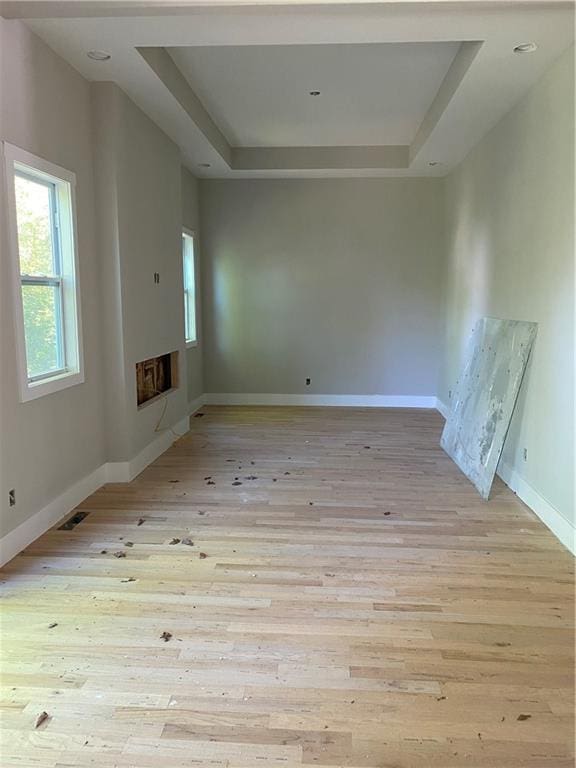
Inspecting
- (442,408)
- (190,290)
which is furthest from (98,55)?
(442,408)

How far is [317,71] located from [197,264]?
10.4 ft

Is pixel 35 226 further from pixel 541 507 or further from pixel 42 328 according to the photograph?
pixel 541 507

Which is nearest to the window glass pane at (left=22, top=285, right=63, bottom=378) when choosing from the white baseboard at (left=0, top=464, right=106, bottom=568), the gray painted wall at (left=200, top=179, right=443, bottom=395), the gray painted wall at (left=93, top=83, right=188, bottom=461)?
the gray painted wall at (left=93, top=83, right=188, bottom=461)

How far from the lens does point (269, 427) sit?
233 inches

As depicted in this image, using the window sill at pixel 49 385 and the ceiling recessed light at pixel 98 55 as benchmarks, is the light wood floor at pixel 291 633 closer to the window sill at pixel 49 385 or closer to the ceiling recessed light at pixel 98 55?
the window sill at pixel 49 385

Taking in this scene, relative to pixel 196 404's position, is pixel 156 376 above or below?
above

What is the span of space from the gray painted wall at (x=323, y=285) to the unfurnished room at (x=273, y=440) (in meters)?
0.47

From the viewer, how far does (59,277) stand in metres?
3.46

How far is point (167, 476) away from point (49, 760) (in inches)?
104

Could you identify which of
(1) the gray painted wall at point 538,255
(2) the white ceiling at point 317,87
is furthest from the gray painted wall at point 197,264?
(1) the gray painted wall at point 538,255

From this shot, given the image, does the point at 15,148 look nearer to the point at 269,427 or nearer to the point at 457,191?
the point at 269,427

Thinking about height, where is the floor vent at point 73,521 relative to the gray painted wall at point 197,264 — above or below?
below

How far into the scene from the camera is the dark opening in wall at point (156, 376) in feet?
15.3

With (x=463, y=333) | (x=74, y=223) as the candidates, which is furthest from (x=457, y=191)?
(x=74, y=223)
